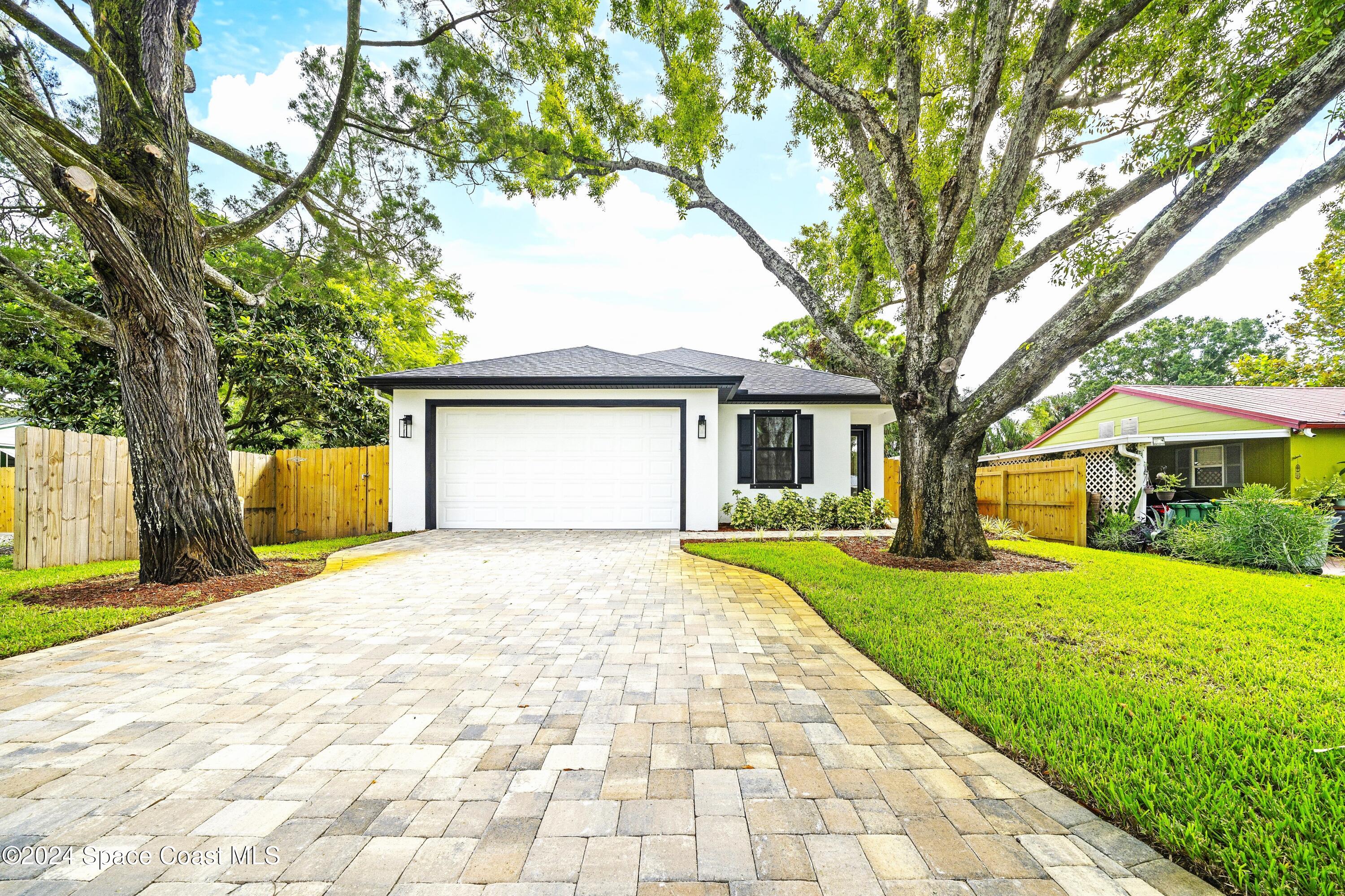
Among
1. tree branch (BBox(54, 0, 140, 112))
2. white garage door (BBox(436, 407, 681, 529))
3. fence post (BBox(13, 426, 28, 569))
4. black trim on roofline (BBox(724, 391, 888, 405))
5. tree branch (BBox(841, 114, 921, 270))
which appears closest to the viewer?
tree branch (BBox(54, 0, 140, 112))

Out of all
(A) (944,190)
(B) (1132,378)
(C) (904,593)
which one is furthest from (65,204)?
(B) (1132,378)

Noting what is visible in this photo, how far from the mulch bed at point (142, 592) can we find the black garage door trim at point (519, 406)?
3.96 meters

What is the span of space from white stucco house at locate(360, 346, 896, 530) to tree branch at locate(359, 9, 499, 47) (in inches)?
183

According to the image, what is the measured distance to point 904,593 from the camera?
4.51 m

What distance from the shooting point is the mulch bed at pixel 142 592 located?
411cm

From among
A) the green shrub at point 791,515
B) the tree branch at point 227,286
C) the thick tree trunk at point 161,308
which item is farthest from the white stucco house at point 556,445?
the thick tree trunk at point 161,308

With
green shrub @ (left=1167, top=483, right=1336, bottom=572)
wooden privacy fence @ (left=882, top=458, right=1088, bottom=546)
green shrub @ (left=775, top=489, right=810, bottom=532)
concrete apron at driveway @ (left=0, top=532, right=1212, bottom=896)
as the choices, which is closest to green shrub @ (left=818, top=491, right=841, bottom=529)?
green shrub @ (left=775, top=489, right=810, bottom=532)

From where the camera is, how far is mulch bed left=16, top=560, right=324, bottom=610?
13.5ft

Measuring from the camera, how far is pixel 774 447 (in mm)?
10219

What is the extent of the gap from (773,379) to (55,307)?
10.4m

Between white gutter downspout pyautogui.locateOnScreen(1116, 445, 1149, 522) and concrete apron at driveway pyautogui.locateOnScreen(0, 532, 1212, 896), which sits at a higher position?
white gutter downspout pyautogui.locateOnScreen(1116, 445, 1149, 522)

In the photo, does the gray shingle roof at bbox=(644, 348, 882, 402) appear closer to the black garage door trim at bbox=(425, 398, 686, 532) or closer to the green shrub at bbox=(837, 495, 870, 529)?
the black garage door trim at bbox=(425, 398, 686, 532)

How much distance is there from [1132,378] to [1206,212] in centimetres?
3269

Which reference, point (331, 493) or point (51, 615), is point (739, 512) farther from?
point (51, 615)
